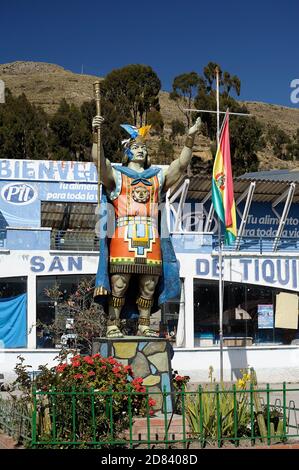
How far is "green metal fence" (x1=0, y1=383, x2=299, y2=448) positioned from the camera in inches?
372

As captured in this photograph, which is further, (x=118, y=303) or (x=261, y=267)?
(x=261, y=267)

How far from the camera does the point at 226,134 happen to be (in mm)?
23016

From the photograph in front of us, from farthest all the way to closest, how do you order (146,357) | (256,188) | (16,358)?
(256,188) → (16,358) → (146,357)

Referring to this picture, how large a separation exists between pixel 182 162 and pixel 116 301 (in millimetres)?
2240

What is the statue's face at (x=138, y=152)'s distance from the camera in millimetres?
12031

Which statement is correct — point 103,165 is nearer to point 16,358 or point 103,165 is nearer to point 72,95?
point 16,358

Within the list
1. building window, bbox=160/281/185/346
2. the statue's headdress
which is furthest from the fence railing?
building window, bbox=160/281/185/346

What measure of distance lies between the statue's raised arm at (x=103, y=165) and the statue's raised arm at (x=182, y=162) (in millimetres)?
829

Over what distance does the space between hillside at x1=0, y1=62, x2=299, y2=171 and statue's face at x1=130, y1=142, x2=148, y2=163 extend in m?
51.3

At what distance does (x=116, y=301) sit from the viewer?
1170 cm

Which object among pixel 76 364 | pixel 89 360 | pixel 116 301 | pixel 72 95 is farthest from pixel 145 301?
pixel 72 95
